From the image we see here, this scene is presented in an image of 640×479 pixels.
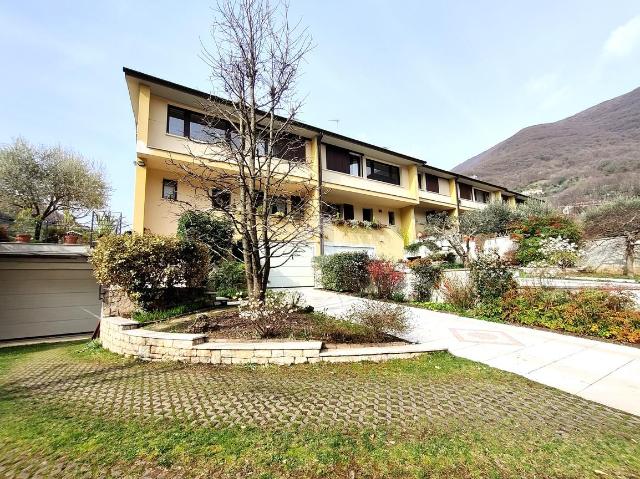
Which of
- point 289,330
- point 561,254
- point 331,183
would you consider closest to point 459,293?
Result: point 561,254

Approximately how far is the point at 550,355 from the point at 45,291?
1863cm

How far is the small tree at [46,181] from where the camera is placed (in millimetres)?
15672

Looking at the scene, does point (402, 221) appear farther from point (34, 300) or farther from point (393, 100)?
point (34, 300)

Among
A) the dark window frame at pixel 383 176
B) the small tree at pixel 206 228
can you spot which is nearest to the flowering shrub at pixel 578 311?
the small tree at pixel 206 228

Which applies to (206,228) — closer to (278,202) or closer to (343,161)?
(278,202)

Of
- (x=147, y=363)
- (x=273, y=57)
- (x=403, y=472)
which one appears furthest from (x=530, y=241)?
(x=147, y=363)

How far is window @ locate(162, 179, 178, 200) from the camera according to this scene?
13703mm

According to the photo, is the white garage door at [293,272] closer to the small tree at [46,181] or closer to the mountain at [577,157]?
the small tree at [46,181]

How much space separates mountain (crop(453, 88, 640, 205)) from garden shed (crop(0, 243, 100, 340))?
119 feet

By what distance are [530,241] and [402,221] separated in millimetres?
9994

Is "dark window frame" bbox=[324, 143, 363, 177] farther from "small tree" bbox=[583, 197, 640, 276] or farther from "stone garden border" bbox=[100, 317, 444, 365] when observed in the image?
"stone garden border" bbox=[100, 317, 444, 365]

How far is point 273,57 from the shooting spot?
7160mm

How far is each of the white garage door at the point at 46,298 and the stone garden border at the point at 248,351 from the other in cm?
1075

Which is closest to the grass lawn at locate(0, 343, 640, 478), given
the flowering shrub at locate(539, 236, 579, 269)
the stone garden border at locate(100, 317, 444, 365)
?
the stone garden border at locate(100, 317, 444, 365)
